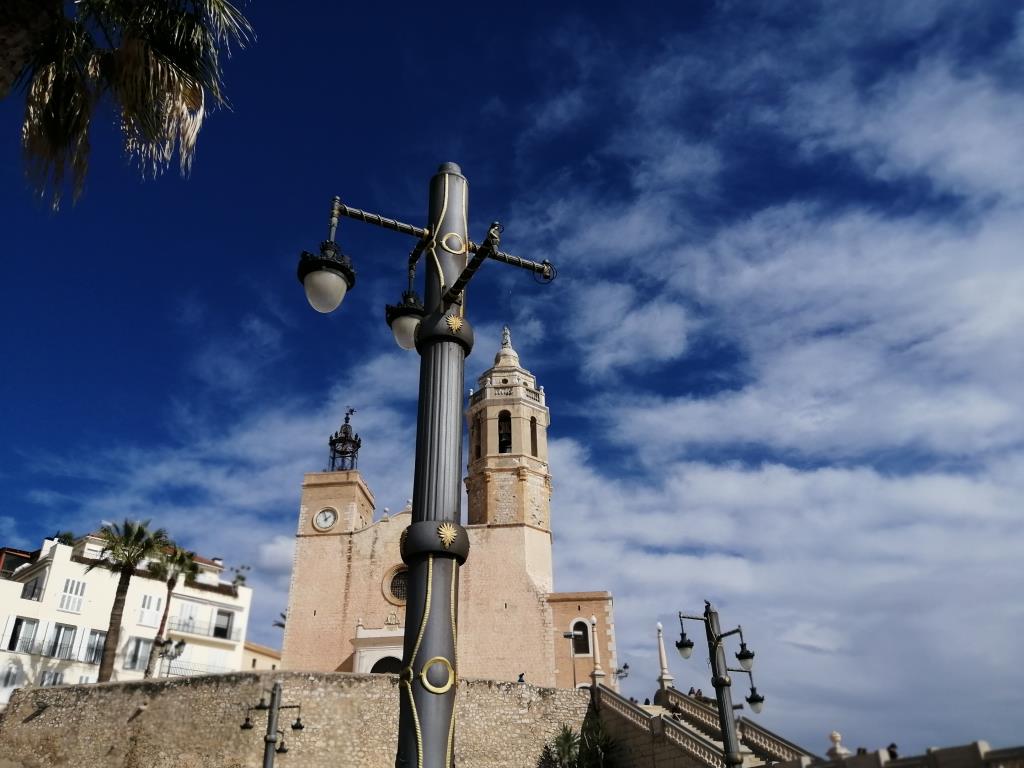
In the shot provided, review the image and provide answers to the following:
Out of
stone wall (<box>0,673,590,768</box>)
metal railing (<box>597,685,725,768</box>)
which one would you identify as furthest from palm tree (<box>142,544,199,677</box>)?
metal railing (<box>597,685,725,768</box>)

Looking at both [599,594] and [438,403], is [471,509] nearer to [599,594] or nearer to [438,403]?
[599,594]

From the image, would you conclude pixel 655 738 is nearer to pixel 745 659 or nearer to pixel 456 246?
pixel 745 659

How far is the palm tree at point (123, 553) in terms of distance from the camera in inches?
1104

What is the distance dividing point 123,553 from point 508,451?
662 inches

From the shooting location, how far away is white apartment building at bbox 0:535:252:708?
3353 cm

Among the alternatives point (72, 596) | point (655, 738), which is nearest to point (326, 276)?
point (655, 738)

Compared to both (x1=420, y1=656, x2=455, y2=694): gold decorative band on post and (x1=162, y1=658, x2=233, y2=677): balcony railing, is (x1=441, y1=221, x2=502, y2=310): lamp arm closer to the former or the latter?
(x1=420, y1=656, x2=455, y2=694): gold decorative band on post

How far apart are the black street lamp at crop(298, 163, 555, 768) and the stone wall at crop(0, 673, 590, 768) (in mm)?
19042

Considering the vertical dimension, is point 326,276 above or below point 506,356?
below

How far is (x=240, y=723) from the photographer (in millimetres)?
22750

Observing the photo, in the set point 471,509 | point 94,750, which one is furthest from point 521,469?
point 94,750

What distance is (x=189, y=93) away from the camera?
6.77 m

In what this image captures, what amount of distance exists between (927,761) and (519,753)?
70.8 ft

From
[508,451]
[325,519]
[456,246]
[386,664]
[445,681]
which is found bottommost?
[445,681]
